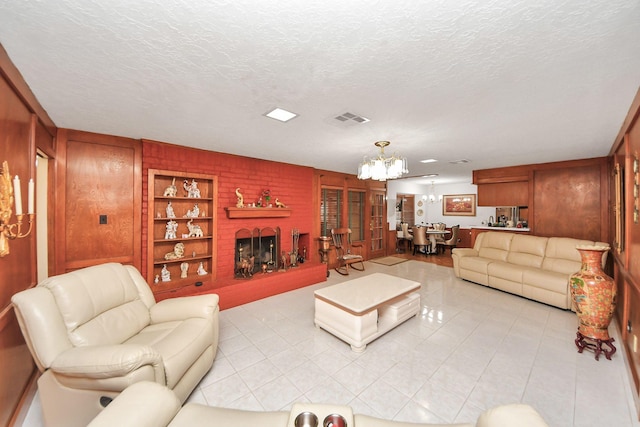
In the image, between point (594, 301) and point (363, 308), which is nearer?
point (594, 301)

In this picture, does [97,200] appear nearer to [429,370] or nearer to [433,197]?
[429,370]

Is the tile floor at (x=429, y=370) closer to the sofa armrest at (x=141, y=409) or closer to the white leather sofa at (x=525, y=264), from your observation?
the white leather sofa at (x=525, y=264)

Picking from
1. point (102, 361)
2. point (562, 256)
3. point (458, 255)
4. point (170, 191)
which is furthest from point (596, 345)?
point (170, 191)

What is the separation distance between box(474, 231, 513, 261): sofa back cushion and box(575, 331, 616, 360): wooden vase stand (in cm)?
231

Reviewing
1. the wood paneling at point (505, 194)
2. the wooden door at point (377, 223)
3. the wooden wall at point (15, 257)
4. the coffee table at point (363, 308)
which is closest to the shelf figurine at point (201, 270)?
the wooden wall at point (15, 257)

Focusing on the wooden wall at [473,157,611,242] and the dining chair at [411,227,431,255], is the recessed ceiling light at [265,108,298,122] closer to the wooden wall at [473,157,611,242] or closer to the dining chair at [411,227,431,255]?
the wooden wall at [473,157,611,242]

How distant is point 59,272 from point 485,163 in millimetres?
6940

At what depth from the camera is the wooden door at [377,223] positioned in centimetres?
690

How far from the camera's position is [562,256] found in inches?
158

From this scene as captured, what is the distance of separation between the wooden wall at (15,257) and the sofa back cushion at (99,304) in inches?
11.7

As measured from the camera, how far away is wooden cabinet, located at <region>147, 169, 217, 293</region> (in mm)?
3476

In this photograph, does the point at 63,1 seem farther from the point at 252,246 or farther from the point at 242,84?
the point at 252,246

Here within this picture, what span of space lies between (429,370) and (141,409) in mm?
2192

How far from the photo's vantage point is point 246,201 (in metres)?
4.38
